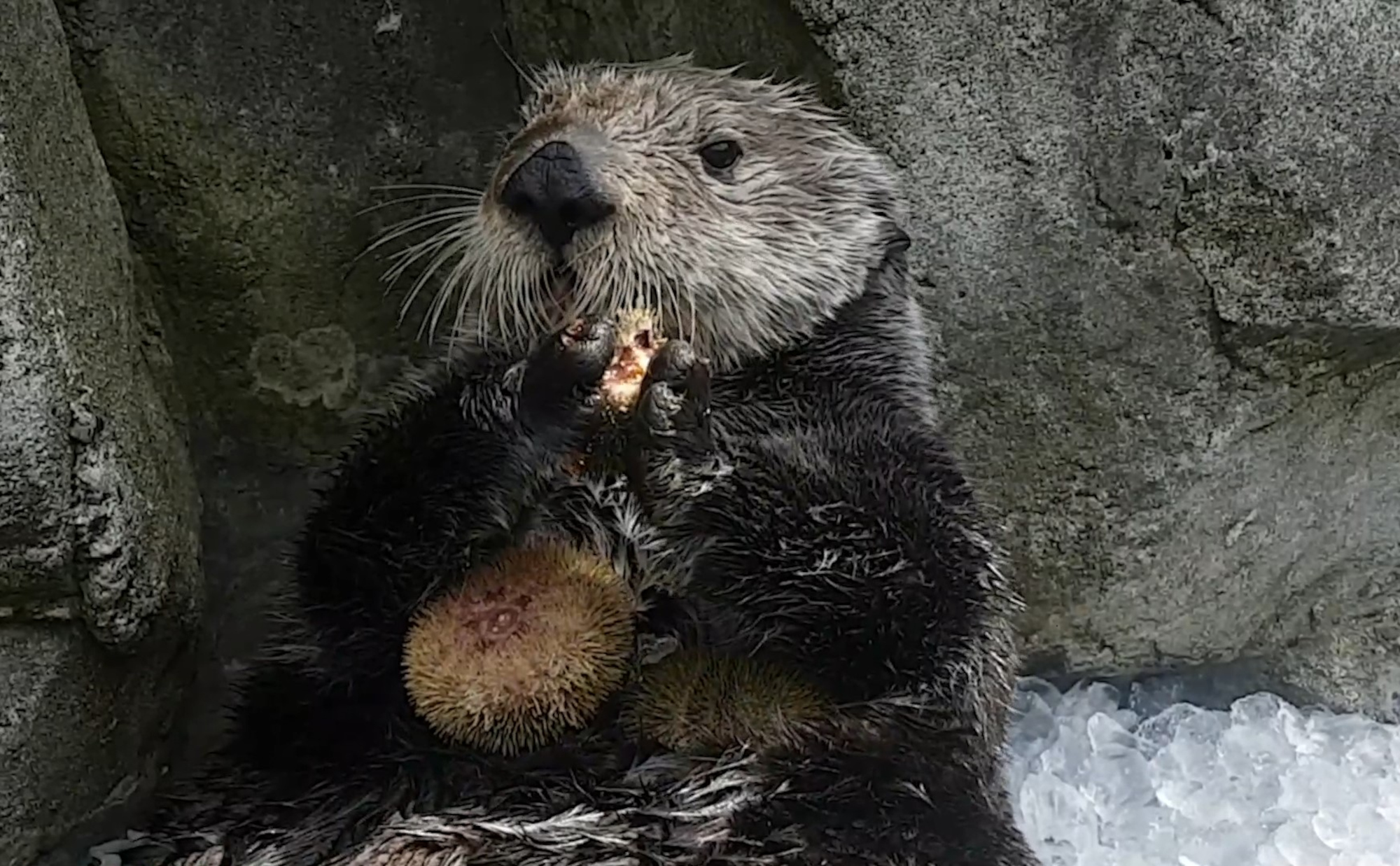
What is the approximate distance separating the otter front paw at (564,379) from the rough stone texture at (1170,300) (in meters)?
0.93

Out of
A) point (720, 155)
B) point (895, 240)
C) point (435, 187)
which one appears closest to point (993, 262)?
point (895, 240)

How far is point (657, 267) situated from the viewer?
1.79 m

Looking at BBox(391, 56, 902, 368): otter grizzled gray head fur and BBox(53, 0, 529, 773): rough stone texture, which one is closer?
BBox(391, 56, 902, 368): otter grizzled gray head fur

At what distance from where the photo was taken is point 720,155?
201 centimetres

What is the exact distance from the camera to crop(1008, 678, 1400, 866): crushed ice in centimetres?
245

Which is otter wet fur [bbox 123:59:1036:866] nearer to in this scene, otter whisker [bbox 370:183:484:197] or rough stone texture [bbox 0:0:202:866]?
rough stone texture [bbox 0:0:202:866]

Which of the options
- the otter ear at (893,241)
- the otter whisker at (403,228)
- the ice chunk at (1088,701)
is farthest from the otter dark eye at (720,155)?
the ice chunk at (1088,701)

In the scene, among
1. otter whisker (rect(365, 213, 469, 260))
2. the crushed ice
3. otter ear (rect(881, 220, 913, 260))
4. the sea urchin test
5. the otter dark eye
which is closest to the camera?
the sea urchin test

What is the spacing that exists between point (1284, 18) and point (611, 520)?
1.43 metres

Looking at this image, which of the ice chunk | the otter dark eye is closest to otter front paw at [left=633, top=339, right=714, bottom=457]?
the otter dark eye

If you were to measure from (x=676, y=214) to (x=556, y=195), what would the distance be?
20 centimetres

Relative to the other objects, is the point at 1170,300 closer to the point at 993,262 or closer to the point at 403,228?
the point at 993,262

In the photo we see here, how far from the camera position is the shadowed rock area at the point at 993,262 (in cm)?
234

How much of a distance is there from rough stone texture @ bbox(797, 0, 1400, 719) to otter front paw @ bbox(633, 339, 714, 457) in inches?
36.1
